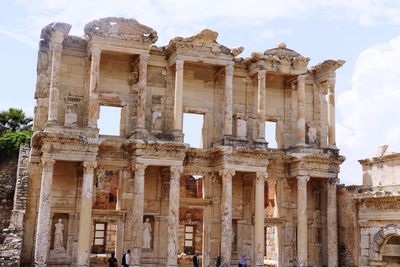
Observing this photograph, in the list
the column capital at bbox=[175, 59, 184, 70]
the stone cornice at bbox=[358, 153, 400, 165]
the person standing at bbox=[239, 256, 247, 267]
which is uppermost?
the column capital at bbox=[175, 59, 184, 70]

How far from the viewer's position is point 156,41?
20.8m

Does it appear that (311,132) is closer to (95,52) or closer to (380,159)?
(380,159)

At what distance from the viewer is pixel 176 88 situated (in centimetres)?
2070

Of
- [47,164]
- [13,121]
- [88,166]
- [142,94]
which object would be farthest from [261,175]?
[13,121]

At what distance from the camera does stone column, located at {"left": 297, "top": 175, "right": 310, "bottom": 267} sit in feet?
69.5

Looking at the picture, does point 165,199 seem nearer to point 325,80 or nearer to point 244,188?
point 244,188

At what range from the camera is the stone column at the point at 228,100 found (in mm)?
21172

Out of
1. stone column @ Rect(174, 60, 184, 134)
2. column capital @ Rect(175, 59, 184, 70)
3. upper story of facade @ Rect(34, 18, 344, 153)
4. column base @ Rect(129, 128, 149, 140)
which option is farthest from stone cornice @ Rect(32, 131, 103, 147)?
column capital @ Rect(175, 59, 184, 70)

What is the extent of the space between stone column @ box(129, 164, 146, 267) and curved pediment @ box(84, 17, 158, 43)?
472 centimetres

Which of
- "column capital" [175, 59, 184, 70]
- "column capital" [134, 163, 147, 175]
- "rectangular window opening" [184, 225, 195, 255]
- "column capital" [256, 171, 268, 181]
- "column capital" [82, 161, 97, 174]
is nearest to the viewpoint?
"column capital" [82, 161, 97, 174]

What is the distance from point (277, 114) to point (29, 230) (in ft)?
35.7

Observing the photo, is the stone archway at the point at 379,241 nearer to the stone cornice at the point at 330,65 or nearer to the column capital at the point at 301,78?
the column capital at the point at 301,78

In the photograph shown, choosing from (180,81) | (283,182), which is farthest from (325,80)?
(180,81)

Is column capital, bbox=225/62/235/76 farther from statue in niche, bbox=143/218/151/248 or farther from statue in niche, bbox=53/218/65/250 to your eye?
statue in niche, bbox=53/218/65/250
